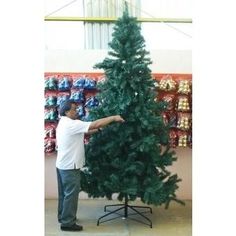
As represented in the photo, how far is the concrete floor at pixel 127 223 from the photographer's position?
421cm

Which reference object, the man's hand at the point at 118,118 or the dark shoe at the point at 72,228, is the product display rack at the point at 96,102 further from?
the dark shoe at the point at 72,228

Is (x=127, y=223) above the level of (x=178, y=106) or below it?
below

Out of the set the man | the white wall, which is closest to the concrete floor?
the man

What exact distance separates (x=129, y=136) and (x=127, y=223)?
1.07 m

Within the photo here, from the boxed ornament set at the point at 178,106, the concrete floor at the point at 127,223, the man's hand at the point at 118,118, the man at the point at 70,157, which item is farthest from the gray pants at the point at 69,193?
the boxed ornament set at the point at 178,106

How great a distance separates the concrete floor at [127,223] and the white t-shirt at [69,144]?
75 cm

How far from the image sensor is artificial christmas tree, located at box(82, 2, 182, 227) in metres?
4.21

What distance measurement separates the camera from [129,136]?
4.30 metres

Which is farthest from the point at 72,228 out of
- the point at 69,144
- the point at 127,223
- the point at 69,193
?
the point at 69,144

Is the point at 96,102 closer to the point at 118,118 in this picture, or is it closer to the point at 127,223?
the point at 118,118
